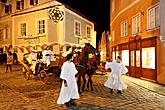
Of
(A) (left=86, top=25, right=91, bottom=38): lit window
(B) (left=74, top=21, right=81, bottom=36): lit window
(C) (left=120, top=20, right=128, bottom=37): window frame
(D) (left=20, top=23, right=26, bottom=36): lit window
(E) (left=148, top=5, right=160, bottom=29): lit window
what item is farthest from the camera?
(A) (left=86, top=25, right=91, bottom=38): lit window

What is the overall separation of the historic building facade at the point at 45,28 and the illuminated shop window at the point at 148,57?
11443 millimetres

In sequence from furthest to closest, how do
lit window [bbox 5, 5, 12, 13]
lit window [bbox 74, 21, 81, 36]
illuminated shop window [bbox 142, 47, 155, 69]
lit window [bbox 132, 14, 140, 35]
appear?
1. lit window [bbox 5, 5, 12, 13]
2. lit window [bbox 74, 21, 81, 36]
3. lit window [bbox 132, 14, 140, 35]
4. illuminated shop window [bbox 142, 47, 155, 69]

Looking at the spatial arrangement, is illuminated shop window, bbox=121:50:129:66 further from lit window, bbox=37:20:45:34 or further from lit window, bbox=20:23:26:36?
lit window, bbox=20:23:26:36

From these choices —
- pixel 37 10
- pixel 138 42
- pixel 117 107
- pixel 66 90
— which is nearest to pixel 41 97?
pixel 66 90

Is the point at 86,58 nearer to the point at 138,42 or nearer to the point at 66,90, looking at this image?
the point at 66,90

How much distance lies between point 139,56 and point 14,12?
24.9m

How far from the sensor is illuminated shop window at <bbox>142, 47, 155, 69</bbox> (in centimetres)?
1834

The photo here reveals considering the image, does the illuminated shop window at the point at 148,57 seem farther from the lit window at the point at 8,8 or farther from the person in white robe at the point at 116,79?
the lit window at the point at 8,8

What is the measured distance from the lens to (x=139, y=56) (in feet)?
68.8

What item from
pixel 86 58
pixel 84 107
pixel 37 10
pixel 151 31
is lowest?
pixel 84 107

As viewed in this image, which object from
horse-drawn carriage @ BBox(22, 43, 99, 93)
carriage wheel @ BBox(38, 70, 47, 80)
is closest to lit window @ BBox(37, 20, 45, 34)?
horse-drawn carriage @ BBox(22, 43, 99, 93)

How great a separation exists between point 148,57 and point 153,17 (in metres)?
2.69

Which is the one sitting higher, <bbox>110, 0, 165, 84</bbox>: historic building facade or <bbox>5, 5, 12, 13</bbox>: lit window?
<bbox>5, 5, 12, 13</bbox>: lit window

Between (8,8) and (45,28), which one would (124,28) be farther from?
(8,8)
